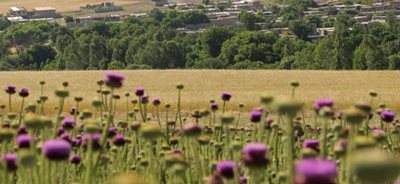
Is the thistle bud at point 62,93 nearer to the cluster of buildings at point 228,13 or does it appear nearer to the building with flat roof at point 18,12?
the cluster of buildings at point 228,13

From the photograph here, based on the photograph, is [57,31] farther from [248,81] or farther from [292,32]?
[248,81]

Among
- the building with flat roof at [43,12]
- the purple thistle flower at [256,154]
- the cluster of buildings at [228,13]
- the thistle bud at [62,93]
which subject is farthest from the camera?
the building with flat roof at [43,12]

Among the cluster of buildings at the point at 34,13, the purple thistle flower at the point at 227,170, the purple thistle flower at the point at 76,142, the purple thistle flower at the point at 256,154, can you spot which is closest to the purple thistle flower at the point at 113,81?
the purple thistle flower at the point at 227,170

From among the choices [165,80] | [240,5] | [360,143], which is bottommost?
[240,5]

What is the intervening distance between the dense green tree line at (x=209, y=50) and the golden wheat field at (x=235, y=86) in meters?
27.8

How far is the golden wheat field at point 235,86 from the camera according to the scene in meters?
26.2

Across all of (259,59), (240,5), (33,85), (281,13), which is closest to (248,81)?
(33,85)

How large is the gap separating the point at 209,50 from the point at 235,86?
62.7 metres

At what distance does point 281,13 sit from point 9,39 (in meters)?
62.6

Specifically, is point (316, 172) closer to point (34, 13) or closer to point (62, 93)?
point (62, 93)

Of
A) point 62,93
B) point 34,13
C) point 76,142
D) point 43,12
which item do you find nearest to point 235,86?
point 76,142

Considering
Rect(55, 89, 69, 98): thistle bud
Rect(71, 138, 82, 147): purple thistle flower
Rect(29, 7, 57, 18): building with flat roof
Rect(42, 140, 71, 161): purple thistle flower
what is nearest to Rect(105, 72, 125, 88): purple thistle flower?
Rect(55, 89, 69, 98): thistle bud

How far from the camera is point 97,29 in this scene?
112m

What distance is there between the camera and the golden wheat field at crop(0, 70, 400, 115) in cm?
2622
